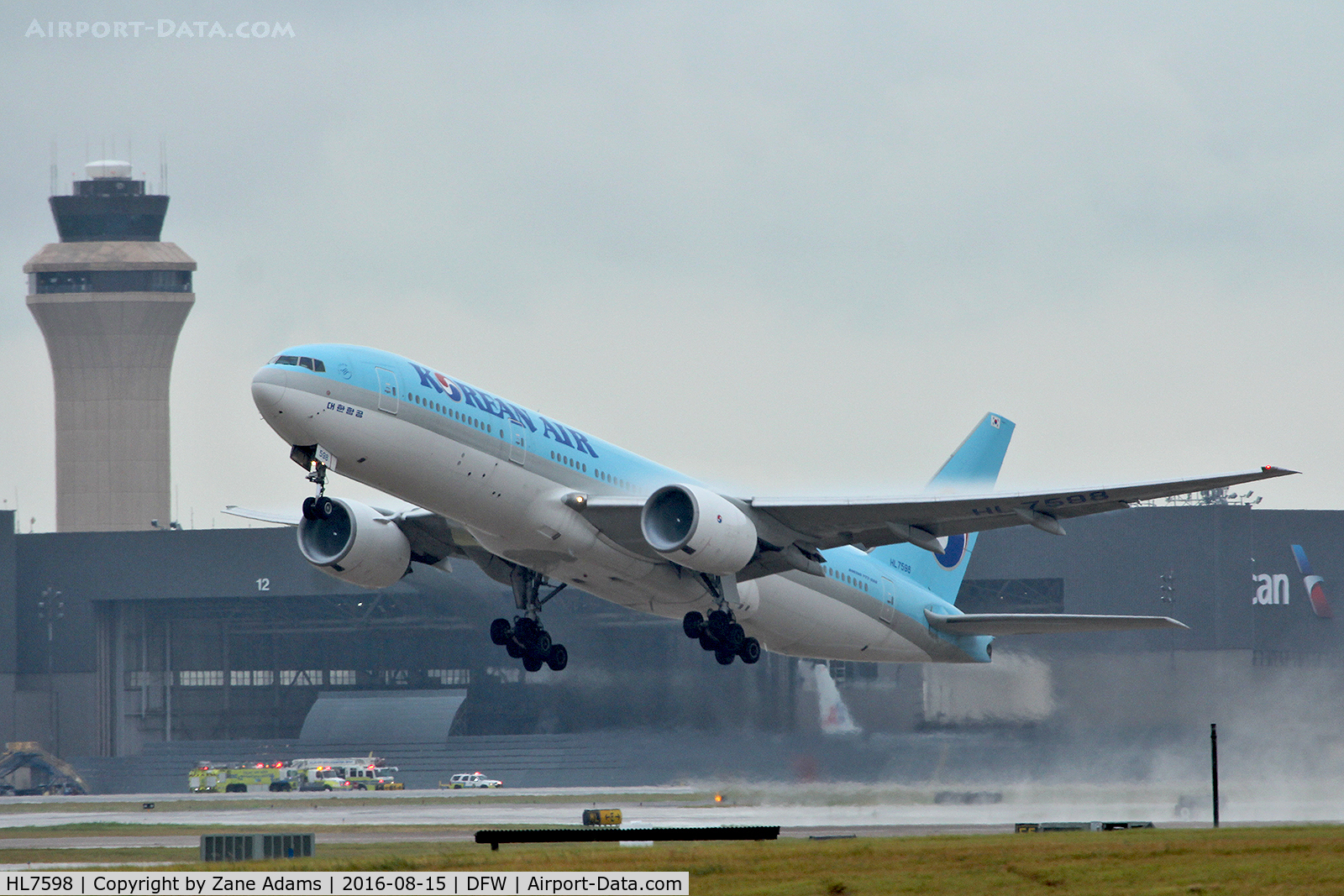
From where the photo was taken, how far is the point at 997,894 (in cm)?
2698

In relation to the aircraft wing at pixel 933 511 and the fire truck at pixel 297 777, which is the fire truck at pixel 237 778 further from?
the aircraft wing at pixel 933 511

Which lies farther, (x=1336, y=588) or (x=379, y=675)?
(x=379, y=675)

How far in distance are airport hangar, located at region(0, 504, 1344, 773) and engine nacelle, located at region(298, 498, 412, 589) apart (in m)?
17.6

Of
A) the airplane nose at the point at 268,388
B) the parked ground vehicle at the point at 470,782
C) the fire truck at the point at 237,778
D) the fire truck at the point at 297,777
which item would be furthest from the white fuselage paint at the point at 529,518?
the fire truck at the point at 237,778

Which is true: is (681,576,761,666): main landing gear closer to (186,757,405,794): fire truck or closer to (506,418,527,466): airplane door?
(506,418,527,466): airplane door

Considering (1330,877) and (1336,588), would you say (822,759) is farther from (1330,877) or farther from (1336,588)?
(1336,588)

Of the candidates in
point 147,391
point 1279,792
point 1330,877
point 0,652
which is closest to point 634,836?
point 1330,877

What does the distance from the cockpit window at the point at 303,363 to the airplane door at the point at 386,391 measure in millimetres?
1057

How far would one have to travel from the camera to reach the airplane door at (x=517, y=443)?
3444 centimetres

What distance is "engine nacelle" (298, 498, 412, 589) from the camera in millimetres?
38375

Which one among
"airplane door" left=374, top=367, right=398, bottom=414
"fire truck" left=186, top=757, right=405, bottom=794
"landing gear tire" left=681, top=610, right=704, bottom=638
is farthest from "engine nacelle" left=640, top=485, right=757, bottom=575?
"fire truck" left=186, top=757, right=405, bottom=794

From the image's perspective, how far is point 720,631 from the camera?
37.8m

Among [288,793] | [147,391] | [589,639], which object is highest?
[147,391]

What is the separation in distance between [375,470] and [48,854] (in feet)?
57.7
